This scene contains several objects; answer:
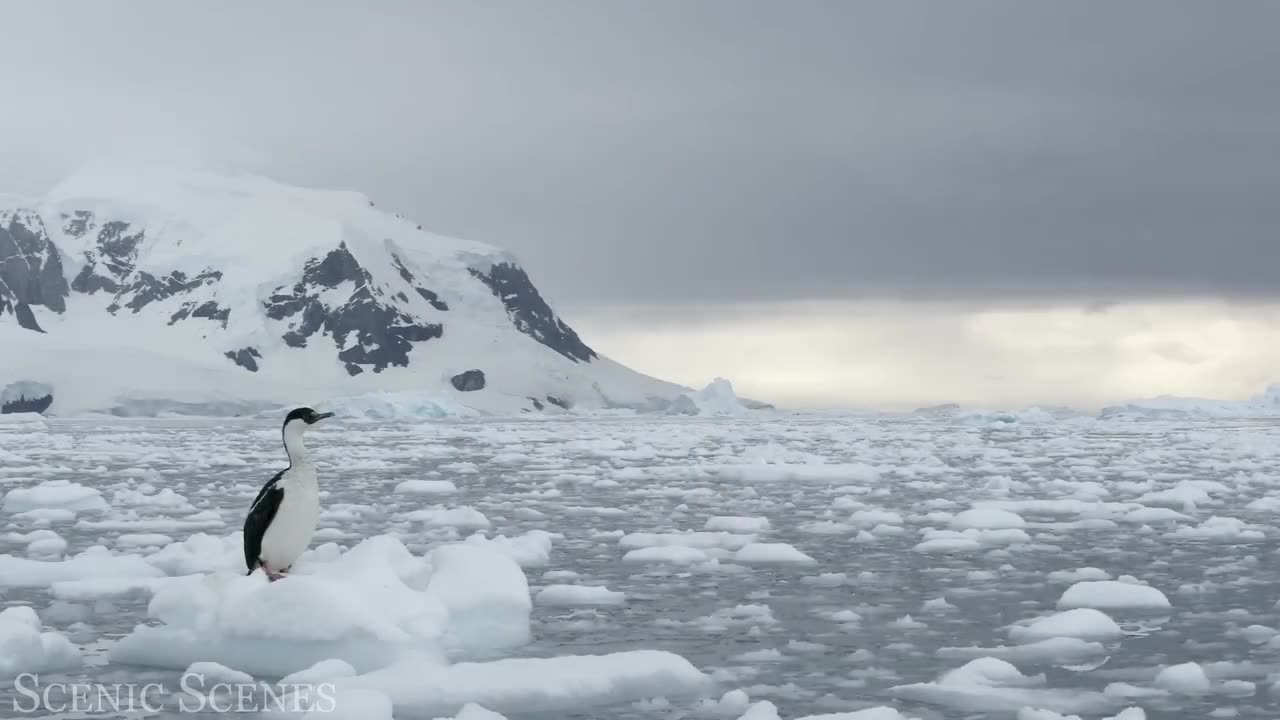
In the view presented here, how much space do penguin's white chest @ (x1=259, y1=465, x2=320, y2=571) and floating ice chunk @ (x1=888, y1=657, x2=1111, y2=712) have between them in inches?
152

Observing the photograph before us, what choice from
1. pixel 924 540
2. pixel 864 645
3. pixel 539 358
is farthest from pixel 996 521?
pixel 539 358

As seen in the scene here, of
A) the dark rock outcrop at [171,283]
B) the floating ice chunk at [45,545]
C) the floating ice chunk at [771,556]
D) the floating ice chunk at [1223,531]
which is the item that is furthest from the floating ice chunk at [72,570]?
the dark rock outcrop at [171,283]

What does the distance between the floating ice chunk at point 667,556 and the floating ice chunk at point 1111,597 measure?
3698 millimetres

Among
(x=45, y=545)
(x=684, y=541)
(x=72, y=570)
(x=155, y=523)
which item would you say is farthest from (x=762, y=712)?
(x=155, y=523)

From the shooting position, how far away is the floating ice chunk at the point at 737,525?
50.1ft

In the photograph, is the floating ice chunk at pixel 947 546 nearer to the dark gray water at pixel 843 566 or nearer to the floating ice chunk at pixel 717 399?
the dark gray water at pixel 843 566

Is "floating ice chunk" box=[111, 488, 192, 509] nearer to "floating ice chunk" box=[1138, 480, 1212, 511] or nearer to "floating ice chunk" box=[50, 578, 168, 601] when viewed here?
"floating ice chunk" box=[50, 578, 168, 601]

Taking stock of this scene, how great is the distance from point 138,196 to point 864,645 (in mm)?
208325

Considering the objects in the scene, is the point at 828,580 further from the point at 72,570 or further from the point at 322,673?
the point at 72,570

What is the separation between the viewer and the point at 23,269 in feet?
628

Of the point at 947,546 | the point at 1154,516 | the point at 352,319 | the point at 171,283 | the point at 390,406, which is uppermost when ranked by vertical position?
the point at 171,283

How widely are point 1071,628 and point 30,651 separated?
21.0ft

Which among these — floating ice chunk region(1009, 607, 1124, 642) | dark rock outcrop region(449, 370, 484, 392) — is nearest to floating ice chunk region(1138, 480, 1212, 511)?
floating ice chunk region(1009, 607, 1124, 642)

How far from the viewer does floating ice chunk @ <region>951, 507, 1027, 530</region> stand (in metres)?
15.4
